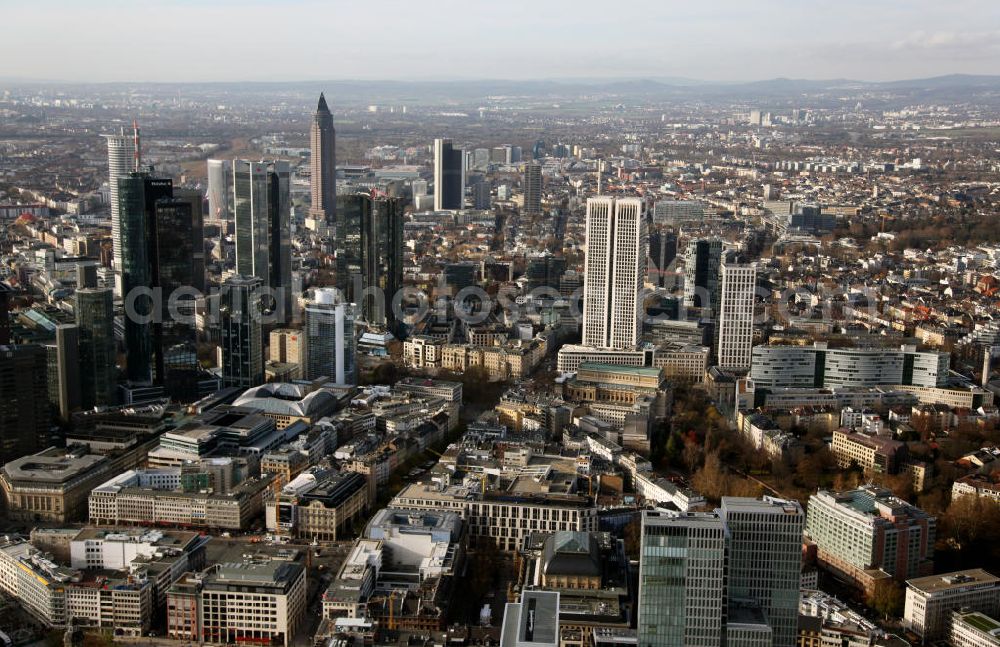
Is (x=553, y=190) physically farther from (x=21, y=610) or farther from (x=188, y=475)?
(x=21, y=610)

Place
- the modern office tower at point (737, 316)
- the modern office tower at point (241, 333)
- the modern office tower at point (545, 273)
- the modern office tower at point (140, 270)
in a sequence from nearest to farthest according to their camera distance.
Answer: the modern office tower at point (241, 333), the modern office tower at point (140, 270), the modern office tower at point (737, 316), the modern office tower at point (545, 273)

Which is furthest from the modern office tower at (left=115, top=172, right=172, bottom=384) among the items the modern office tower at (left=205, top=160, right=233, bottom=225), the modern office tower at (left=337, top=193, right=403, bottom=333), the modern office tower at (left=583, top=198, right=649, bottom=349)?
the modern office tower at (left=205, top=160, right=233, bottom=225)

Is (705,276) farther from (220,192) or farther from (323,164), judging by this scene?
(323,164)

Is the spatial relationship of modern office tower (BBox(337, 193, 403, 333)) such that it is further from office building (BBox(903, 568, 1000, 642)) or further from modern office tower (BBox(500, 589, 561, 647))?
office building (BBox(903, 568, 1000, 642))

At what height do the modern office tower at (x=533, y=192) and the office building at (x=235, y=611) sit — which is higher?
the modern office tower at (x=533, y=192)

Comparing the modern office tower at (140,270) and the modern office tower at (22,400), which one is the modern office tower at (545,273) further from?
the modern office tower at (22,400)

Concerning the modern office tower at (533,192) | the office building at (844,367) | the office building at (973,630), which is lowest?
the office building at (973,630)

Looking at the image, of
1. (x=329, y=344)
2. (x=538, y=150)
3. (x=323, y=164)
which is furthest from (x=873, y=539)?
(x=538, y=150)

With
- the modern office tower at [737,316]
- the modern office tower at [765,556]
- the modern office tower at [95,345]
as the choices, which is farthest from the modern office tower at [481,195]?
the modern office tower at [765,556]

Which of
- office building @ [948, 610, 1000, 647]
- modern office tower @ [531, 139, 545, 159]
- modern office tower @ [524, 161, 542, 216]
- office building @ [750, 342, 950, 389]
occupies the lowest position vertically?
office building @ [948, 610, 1000, 647]
